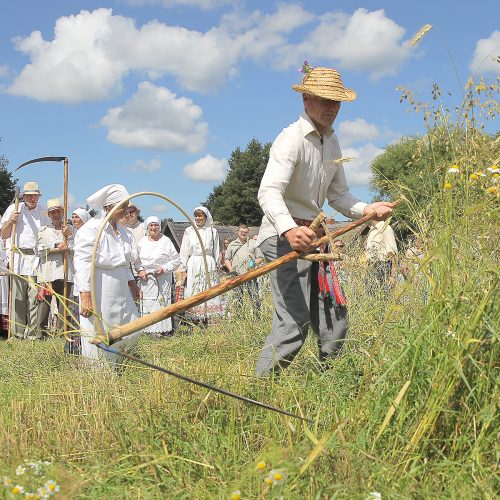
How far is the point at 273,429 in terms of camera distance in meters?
3.03

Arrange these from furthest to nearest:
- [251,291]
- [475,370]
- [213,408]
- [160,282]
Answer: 1. [160,282]
2. [251,291]
3. [213,408]
4. [475,370]

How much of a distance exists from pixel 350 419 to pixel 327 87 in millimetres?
1868

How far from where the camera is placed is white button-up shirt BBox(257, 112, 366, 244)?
3.66m

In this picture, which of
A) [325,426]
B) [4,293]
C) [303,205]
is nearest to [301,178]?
[303,205]

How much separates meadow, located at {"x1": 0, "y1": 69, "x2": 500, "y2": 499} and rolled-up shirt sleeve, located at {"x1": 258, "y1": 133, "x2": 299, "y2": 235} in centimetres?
68

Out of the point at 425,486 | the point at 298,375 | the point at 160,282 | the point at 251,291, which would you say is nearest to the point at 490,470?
the point at 425,486

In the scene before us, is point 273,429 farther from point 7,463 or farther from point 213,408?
point 7,463

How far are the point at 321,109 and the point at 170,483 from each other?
7.27ft

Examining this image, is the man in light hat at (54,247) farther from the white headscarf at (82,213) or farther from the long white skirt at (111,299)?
the long white skirt at (111,299)

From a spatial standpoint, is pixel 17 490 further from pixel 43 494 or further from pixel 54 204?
pixel 54 204

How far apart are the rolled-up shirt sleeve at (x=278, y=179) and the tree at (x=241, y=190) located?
1968 inches

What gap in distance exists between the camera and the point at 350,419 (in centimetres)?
282

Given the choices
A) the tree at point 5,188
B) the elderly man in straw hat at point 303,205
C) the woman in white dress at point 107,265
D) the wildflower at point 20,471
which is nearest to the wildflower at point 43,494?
the wildflower at point 20,471

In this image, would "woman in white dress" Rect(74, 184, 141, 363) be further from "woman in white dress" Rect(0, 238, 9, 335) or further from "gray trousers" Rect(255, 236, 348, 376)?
"woman in white dress" Rect(0, 238, 9, 335)
